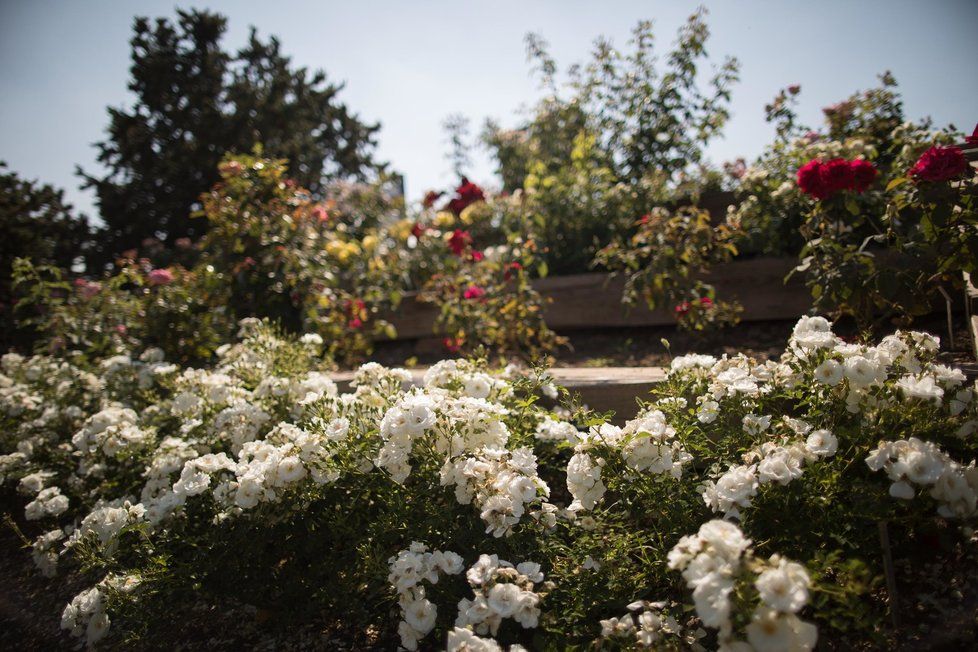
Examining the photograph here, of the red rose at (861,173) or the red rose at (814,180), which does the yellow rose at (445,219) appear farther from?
the red rose at (861,173)

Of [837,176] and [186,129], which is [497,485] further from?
[186,129]

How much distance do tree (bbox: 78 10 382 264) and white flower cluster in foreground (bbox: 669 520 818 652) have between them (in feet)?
38.1

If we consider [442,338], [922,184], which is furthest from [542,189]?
A: [922,184]

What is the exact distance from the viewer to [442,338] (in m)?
4.45

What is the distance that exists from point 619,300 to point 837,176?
1642 mm

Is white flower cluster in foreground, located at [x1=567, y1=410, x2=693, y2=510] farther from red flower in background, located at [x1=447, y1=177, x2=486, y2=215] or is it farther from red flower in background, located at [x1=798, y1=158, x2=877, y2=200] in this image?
red flower in background, located at [x1=447, y1=177, x2=486, y2=215]

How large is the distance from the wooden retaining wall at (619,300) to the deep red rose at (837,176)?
2.75 feet

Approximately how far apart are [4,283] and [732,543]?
7.36 meters

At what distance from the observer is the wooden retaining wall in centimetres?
320

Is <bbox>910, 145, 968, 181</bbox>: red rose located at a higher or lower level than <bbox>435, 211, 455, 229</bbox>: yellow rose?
lower

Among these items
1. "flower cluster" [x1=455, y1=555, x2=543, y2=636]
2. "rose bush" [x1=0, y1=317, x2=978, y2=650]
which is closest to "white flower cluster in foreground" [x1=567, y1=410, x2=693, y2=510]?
"rose bush" [x1=0, y1=317, x2=978, y2=650]

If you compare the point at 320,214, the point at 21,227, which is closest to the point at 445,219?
the point at 320,214

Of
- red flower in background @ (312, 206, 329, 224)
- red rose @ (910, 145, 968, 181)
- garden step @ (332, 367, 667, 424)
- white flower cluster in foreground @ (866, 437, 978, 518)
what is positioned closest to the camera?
white flower cluster in foreground @ (866, 437, 978, 518)

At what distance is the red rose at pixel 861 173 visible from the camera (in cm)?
227
